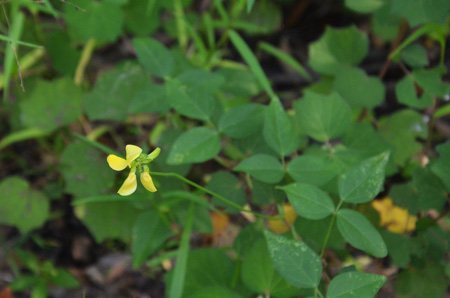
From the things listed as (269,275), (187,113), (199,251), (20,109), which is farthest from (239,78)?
(20,109)

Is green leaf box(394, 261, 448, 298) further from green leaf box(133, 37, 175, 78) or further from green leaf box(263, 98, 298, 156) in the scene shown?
green leaf box(133, 37, 175, 78)

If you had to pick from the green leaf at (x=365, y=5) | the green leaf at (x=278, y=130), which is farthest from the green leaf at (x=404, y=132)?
the green leaf at (x=278, y=130)

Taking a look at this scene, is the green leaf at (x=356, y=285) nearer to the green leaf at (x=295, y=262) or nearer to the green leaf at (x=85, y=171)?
the green leaf at (x=295, y=262)

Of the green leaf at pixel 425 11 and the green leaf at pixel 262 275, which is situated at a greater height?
the green leaf at pixel 425 11

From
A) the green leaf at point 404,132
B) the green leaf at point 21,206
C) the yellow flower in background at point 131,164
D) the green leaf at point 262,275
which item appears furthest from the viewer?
the green leaf at point 21,206

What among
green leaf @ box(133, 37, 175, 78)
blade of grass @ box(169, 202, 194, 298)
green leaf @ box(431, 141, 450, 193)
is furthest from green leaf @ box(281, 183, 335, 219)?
green leaf @ box(133, 37, 175, 78)

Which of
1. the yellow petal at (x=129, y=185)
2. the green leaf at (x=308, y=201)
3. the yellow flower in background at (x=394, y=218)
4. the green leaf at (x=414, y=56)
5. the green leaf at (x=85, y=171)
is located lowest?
the yellow flower in background at (x=394, y=218)

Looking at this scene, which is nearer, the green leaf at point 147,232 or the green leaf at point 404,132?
the green leaf at point 147,232
